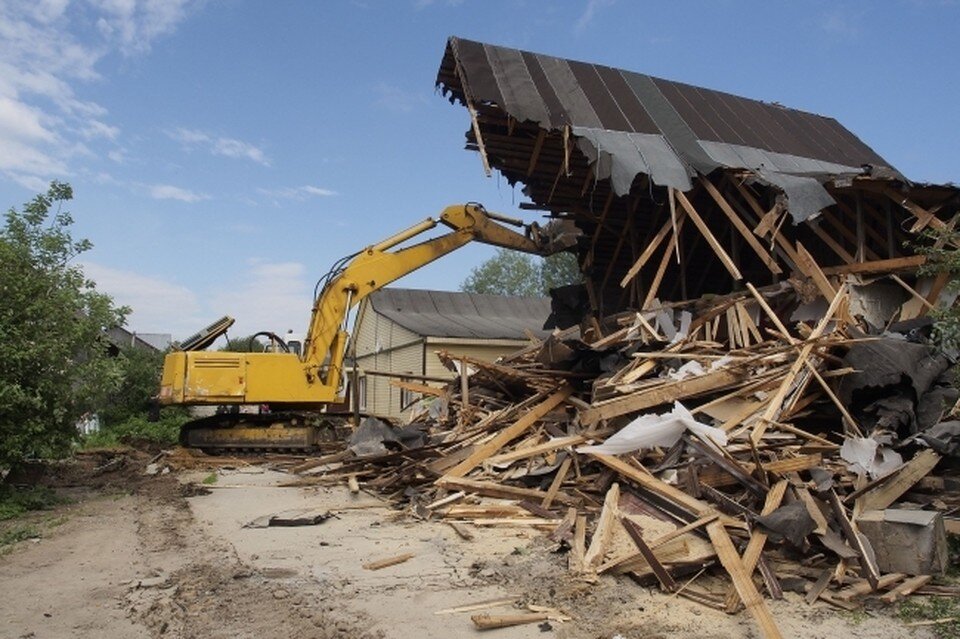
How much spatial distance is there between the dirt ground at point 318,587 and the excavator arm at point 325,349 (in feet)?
19.3

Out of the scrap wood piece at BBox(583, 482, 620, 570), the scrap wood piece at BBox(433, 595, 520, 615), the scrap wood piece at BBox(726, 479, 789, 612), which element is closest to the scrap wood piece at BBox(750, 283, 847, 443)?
the scrap wood piece at BBox(726, 479, 789, 612)

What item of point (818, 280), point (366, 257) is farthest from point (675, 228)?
point (366, 257)

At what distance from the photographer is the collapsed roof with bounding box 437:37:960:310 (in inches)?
412

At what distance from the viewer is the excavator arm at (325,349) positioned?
48.3 feet

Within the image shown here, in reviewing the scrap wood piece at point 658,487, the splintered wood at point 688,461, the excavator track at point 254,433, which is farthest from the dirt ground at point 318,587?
the excavator track at point 254,433

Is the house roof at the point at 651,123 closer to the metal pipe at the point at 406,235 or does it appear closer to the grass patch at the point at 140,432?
the metal pipe at the point at 406,235

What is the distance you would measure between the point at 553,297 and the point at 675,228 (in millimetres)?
5908

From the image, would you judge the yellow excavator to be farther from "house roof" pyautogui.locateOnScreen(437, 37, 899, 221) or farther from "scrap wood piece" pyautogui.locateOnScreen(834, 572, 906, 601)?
"scrap wood piece" pyautogui.locateOnScreen(834, 572, 906, 601)

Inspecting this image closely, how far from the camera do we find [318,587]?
566cm

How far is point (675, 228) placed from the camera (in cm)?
1073

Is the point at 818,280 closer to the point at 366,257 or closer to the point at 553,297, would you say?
the point at 553,297

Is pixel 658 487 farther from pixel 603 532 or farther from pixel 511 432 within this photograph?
pixel 511 432

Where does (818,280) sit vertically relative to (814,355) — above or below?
above

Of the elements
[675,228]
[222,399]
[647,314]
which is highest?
[675,228]
